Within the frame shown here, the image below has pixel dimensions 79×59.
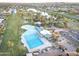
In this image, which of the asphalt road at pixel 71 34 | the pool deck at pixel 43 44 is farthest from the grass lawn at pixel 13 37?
the asphalt road at pixel 71 34

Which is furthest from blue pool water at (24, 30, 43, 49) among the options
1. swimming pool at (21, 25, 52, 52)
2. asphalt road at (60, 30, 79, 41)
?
asphalt road at (60, 30, 79, 41)

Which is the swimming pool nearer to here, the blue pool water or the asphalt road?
the blue pool water

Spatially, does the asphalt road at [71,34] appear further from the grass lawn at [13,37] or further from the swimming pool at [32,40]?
the grass lawn at [13,37]

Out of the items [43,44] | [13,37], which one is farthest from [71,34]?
[13,37]

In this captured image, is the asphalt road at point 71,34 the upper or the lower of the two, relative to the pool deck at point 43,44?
upper

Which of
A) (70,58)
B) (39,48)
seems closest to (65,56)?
(70,58)

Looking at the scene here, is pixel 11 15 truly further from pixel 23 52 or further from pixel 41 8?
pixel 23 52
